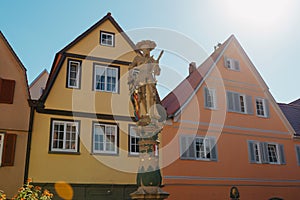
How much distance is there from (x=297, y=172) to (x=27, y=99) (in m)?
14.6

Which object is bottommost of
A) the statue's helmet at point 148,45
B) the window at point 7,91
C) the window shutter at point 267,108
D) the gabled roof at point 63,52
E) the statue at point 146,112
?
the statue at point 146,112

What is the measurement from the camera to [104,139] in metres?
14.4

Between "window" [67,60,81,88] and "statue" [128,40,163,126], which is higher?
"window" [67,60,81,88]

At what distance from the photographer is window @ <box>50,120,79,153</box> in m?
13.5

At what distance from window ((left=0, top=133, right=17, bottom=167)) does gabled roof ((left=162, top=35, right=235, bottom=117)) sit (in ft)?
22.8

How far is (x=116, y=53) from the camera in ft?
51.8

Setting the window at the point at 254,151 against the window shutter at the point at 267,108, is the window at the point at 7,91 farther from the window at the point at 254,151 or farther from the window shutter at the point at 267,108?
the window shutter at the point at 267,108

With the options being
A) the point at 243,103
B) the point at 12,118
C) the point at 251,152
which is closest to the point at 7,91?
the point at 12,118

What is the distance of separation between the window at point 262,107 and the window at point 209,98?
302 centimetres

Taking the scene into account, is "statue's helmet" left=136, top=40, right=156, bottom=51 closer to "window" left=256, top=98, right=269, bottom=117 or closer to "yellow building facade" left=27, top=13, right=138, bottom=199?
"yellow building facade" left=27, top=13, right=138, bottom=199

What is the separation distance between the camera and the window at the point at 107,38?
1586cm

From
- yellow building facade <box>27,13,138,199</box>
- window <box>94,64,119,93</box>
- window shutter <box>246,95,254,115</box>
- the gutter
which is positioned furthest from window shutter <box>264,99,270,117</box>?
the gutter

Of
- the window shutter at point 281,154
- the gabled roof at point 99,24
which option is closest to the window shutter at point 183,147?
the gabled roof at point 99,24

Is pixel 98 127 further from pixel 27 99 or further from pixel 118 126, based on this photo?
pixel 27 99
